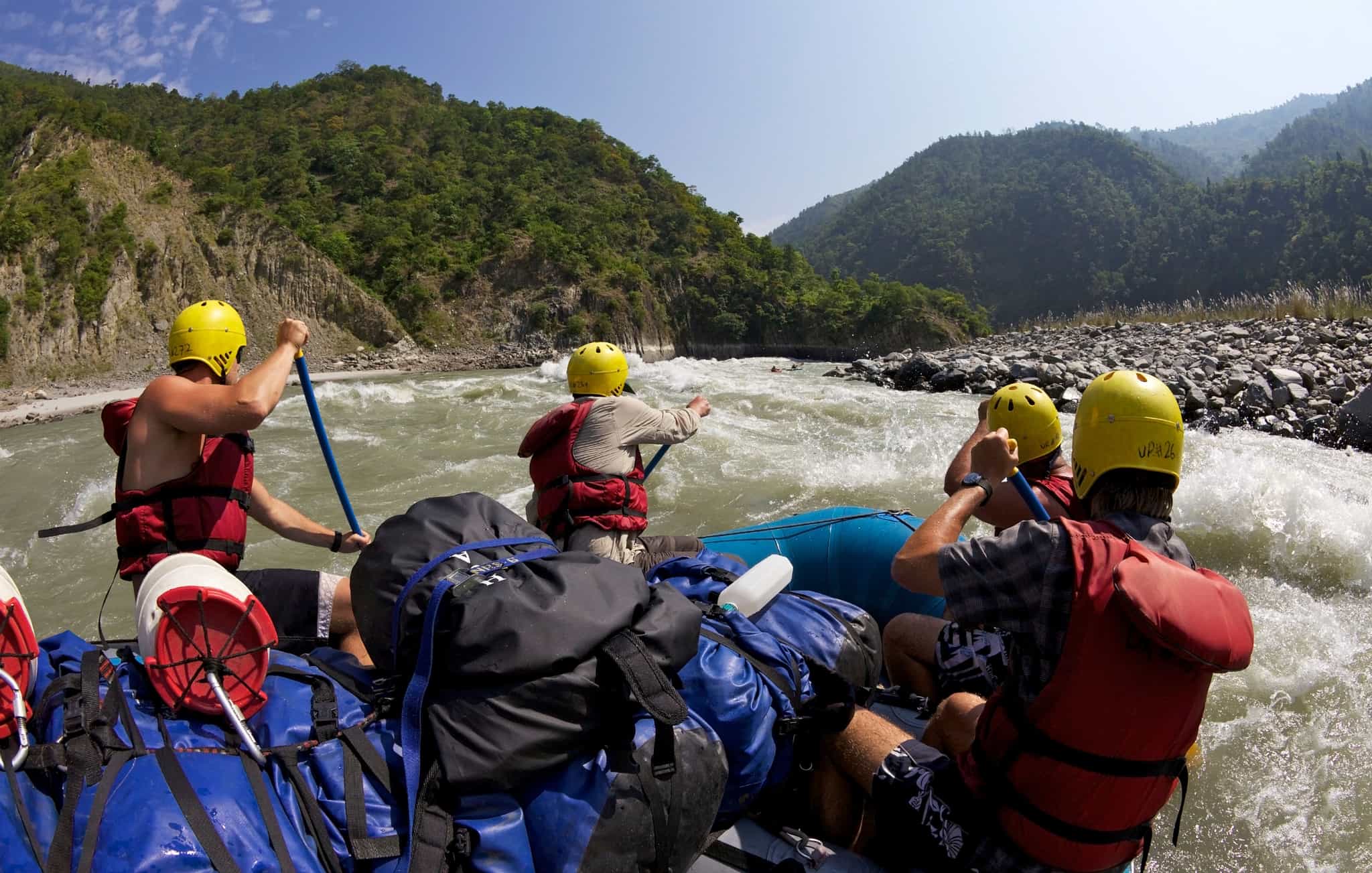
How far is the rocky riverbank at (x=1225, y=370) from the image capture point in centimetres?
938

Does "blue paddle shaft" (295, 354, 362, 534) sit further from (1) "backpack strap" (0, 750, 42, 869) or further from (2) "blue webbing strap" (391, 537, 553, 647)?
(1) "backpack strap" (0, 750, 42, 869)

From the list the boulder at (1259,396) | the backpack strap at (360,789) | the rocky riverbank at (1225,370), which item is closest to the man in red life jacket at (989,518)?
the backpack strap at (360,789)

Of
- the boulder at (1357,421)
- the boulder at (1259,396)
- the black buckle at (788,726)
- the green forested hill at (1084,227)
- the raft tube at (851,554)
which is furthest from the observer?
the green forested hill at (1084,227)

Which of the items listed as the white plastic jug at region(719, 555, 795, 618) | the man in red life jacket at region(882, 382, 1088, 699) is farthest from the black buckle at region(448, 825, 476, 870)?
the man in red life jacket at region(882, 382, 1088, 699)

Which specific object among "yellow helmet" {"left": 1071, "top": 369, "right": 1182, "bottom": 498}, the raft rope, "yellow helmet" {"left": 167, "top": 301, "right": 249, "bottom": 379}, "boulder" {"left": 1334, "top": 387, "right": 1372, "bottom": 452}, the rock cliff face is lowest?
"boulder" {"left": 1334, "top": 387, "right": 1372, "bottom": 452}

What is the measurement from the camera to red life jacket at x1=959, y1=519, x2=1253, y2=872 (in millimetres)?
1467

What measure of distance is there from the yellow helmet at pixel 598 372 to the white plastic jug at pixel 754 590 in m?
1.45

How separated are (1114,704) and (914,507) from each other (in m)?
5.61

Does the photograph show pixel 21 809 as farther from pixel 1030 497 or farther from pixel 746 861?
pixel 1030 497

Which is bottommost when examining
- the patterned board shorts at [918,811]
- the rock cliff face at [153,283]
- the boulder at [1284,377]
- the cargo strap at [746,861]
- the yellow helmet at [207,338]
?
the boulder at [1284,377]

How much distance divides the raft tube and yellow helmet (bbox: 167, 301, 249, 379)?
2433mm

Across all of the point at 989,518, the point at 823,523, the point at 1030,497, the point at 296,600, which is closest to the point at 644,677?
the point at 1030,497

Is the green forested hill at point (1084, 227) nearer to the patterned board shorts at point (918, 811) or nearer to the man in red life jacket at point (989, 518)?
the man in red life jacket at point (989, 518)

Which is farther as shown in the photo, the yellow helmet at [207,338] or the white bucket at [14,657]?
the yellow helmet at [207,338]
